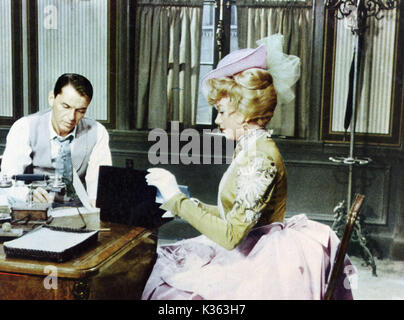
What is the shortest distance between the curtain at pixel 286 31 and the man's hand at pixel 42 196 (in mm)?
1145

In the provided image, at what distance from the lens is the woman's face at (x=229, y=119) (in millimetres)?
1471

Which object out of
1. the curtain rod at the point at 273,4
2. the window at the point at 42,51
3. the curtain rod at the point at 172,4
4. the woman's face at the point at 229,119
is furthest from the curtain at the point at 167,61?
the woman's face at the point at 229,119

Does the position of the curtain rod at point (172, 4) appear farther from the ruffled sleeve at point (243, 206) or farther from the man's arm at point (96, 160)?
the ruffled sleeve at point (243, 206)

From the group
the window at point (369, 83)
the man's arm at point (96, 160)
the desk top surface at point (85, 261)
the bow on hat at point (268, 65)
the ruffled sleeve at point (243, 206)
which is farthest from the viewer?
the window at point (369, 83)

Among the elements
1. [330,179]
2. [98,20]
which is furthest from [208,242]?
[330,179]

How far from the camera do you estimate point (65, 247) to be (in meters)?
1.24

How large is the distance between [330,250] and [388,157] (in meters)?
1.66

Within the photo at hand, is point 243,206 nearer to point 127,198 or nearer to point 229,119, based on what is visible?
point 229,119

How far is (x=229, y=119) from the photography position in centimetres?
148

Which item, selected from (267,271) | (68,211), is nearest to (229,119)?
(267,271)

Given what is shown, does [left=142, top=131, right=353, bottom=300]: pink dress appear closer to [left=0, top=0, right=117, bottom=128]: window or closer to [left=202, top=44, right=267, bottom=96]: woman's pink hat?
[left=202, top=44, right=267, bottom=96]: woman's pink hat

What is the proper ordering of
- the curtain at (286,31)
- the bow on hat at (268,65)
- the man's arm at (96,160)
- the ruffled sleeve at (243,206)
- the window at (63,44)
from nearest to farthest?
1. the ruffled sleeve at (243,206)
2. the bow on hat at (268,65)
3. the man's arm at (96,160)
4. the window at (63,44)
5. the curtain at (286,31)

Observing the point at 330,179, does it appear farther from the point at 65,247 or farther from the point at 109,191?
the point at 65,247
